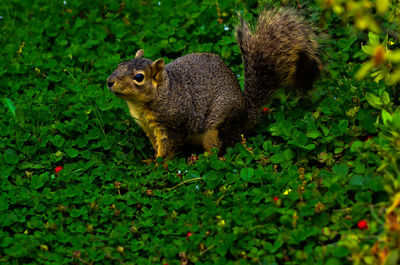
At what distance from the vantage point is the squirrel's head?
4023 mm

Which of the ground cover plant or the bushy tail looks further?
the bushy tail

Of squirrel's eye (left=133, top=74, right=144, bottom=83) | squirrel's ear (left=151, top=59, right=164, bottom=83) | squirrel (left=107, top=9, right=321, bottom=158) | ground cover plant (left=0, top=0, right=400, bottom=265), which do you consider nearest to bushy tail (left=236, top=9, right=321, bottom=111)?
squirrel (left=107, top=9, right=321, bottom=158)

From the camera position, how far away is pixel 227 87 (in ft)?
14.5

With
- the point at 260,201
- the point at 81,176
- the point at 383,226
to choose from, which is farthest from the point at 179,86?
the point at 383,226

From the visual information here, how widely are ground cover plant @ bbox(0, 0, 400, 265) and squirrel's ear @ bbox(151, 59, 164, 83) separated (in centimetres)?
62

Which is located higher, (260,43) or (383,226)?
(260,43)

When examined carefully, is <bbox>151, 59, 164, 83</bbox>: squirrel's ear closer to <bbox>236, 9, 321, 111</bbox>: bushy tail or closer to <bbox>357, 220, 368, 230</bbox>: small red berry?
<bbox>236, 9, 321, 111</bbox>: bushy tail

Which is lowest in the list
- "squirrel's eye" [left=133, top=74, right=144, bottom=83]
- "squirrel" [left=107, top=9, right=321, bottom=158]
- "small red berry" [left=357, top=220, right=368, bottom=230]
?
"small red berry" [left=357, top=220, right=368, bottom=230]

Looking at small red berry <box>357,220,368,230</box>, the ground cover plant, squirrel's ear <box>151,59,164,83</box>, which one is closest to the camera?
small red berry <box>357,220,368,230</box>

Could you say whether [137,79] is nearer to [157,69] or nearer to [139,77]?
[139,77]

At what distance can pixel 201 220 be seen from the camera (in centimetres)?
338

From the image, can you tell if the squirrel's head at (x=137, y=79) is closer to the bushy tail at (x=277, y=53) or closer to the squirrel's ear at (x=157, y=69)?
the squirrel's ear at (x=157, y=69)

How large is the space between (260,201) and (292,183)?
0.77 feet

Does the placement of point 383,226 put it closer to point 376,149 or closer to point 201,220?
point 376,149
